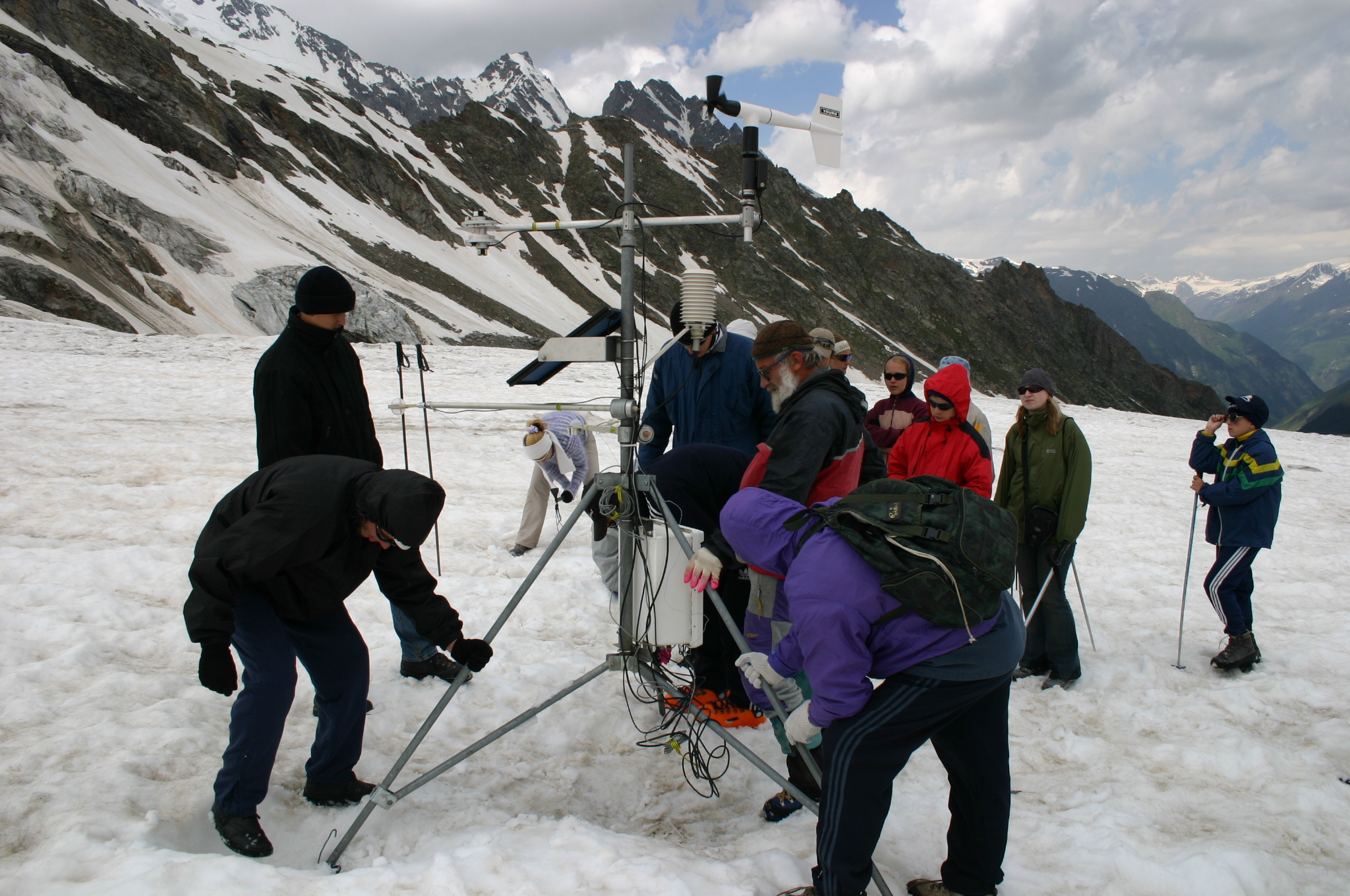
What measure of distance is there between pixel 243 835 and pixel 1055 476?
16.1 ft

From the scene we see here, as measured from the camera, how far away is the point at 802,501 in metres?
3.49

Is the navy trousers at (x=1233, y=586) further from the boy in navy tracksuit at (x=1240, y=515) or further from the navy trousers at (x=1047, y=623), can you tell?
the navy trousers at (x=1047, y=623)

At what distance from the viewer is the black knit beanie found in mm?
3430

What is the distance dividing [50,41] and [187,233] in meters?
25.5

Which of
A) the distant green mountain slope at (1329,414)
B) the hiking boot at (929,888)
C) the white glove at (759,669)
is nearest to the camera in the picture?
the hiking boot at (929,888)

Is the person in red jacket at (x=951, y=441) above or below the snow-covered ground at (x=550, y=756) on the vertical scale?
above

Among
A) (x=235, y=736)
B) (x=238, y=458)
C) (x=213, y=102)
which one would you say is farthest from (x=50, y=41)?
(x=235, y=736)

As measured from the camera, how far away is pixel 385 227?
53.9 m

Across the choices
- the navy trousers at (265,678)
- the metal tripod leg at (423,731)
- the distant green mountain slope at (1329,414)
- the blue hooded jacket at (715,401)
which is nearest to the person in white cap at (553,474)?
the blue hooded jacket at (715,401)

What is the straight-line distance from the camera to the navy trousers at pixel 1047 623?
15.6 feet

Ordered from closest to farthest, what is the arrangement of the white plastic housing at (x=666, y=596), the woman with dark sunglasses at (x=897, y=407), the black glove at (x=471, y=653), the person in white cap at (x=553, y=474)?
1. the black glove at (x=471, y=653)
2. the white plastic housing at (x=666, y=596)
3. the woman with dark sunglasses at (x=897, y=407)
4. the person in white cap at (x=553, y=474)

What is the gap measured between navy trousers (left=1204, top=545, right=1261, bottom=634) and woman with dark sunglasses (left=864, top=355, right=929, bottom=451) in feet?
7.54

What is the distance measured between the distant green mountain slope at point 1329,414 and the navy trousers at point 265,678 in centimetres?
12367

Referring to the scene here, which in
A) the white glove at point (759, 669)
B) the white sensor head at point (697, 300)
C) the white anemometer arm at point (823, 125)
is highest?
the white anemometer arm at point (823, 125)
